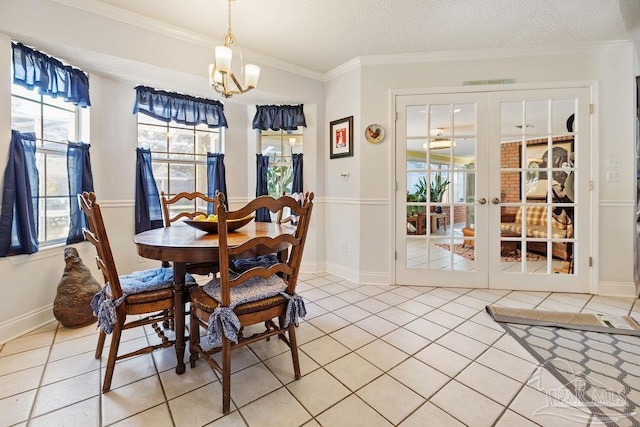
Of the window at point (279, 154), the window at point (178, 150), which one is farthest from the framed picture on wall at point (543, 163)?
the window at point (178, 150)

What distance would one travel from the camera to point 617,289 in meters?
2.83

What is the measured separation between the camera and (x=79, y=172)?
101 inches

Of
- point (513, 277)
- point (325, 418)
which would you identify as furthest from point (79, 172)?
point (513, 277)

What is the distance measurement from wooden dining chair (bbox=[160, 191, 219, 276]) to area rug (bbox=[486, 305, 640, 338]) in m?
2.21

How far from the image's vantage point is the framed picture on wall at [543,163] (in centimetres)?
289

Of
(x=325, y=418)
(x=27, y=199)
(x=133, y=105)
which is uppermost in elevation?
(x=133, y=105)

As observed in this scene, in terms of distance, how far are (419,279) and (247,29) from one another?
9.72 ft

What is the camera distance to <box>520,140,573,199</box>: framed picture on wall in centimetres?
289

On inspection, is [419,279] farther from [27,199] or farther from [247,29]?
[27,199]

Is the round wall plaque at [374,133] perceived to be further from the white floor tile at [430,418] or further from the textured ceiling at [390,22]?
the white floor tile at [430,418]

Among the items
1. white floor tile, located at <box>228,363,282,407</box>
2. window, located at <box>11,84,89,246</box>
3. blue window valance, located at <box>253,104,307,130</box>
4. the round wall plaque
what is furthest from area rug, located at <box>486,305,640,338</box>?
window, located at <box>11,84,89,246</box>

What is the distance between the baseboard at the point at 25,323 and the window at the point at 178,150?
58.4 inches

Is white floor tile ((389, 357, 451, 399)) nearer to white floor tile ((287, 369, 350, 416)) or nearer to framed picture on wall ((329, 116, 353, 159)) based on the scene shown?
white floor tile ((287, 369, 350, 416))

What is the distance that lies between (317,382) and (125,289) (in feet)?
3.73
